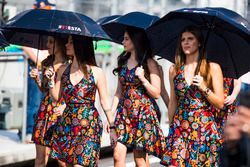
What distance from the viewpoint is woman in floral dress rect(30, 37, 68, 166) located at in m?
8.64

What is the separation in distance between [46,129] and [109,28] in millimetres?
1624

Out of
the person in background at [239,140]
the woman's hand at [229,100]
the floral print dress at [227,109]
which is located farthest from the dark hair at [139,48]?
the person in background at [239,140]

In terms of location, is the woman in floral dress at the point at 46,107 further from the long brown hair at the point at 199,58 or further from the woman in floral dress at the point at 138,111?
the long brown hair at the point at 199,58

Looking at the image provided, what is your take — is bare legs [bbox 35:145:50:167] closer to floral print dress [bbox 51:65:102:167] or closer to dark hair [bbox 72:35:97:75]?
floral print dress [bbox 51:65:102:167]

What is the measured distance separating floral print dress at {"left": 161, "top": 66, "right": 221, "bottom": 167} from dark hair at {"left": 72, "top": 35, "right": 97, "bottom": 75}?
3.08 ft

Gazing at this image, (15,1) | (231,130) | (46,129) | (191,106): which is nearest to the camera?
(231,130)

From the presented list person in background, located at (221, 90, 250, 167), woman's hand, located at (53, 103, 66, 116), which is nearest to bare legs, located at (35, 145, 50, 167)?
woman's hand, located at (53, 103, 66, 116)

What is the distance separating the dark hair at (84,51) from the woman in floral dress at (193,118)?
0.91 m

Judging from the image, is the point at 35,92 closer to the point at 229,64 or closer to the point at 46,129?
the point at 46,129

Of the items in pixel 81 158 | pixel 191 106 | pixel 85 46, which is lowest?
pixel 81 158

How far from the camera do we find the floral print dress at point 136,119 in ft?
28.6

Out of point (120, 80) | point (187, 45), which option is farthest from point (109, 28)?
point (187, 45)

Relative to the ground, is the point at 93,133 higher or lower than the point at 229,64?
lower

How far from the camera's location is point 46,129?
8.55m
